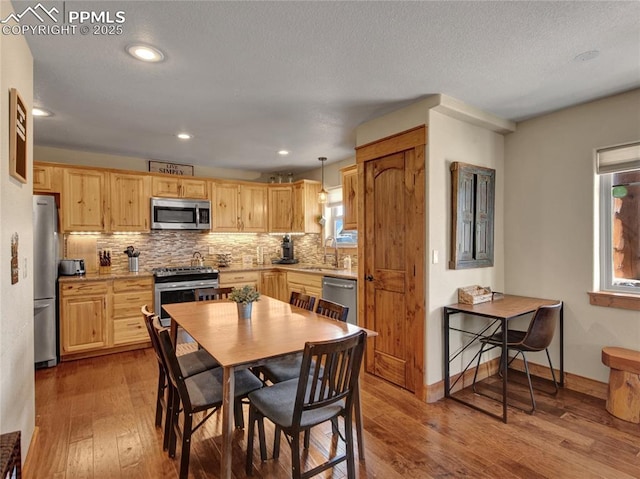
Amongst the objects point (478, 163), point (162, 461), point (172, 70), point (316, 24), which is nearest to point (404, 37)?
point (316, 24)

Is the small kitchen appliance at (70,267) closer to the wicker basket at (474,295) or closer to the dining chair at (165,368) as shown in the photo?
the dining chair at (165,368)

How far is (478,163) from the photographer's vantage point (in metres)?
3.27

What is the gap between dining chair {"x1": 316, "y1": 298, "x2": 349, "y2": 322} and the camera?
2.36 m

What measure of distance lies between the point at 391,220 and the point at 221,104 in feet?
5.96

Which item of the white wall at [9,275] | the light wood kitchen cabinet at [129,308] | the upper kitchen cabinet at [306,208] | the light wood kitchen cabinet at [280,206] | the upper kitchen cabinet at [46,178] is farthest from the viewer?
the light wood kitchen cabinet at [280,206]

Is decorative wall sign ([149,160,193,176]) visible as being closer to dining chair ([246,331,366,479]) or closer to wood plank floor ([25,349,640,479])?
wood plank floor ([25,349,640,479])

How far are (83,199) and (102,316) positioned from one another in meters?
1.44

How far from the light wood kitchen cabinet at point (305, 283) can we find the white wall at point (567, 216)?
2137 millimetres

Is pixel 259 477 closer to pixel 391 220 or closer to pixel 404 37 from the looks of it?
pixel 391 220

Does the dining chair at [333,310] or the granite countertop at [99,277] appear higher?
the granite countertop at [99,277]

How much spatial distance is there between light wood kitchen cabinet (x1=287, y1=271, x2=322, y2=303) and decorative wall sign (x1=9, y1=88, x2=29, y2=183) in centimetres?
293

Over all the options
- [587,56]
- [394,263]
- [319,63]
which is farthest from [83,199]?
[587,56]

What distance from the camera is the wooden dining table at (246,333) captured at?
1.59 metres

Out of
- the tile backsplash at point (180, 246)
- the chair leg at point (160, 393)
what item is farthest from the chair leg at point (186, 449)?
the tile backsplash at point (180, 246)
